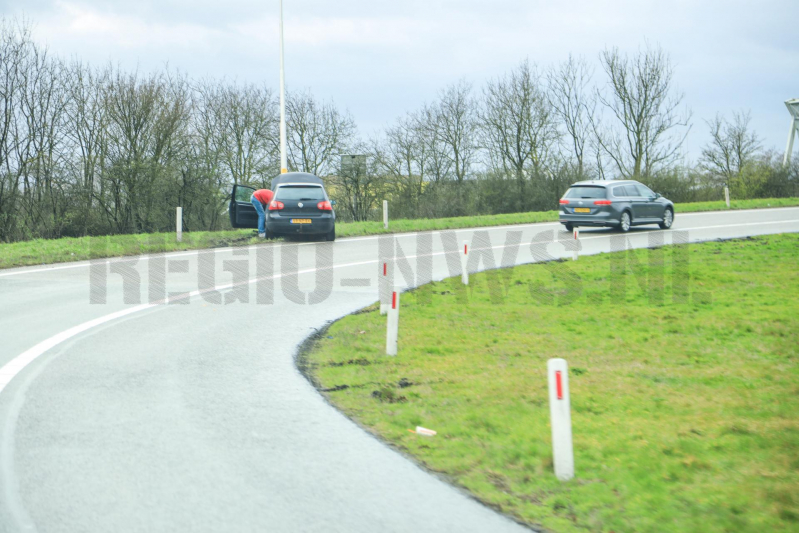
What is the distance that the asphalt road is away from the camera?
4074 mm

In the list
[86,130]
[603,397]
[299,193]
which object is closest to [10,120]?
[86,130]

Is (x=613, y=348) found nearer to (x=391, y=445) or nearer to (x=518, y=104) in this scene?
(x=391, y=445)

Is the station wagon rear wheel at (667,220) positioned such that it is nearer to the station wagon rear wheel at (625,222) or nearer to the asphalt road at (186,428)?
the station wagon rear wheel at (625,222)

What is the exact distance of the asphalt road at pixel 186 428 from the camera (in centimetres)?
407

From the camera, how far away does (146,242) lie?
2092 centimetres

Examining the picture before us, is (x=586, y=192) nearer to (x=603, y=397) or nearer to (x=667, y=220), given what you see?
(x=667, y=220)

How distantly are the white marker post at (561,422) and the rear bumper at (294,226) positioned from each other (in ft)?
54.3

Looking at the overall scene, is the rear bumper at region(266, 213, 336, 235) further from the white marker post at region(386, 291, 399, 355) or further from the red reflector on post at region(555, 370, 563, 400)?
the red reflector on post at region(555, 370, 563, 400)

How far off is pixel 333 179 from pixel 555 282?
38.9 meters

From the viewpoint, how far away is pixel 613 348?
863 centimetres

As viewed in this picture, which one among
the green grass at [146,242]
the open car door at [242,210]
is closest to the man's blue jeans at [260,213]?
the open car door at [242,210]

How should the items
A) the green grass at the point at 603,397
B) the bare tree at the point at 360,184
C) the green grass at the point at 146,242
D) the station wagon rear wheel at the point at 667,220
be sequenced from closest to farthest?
the green grass at the point at 603,397 → the green grass at the point at 146,242 → the station wagon rear wheel at the point at 667,220 → the bare tree at the point at 360,184

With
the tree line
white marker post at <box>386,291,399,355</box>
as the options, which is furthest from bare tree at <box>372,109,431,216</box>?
white marker post at <box>386,291,399,355</box>

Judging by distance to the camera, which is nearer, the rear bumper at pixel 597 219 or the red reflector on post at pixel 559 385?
the red reflector on post at pixel 559 385
